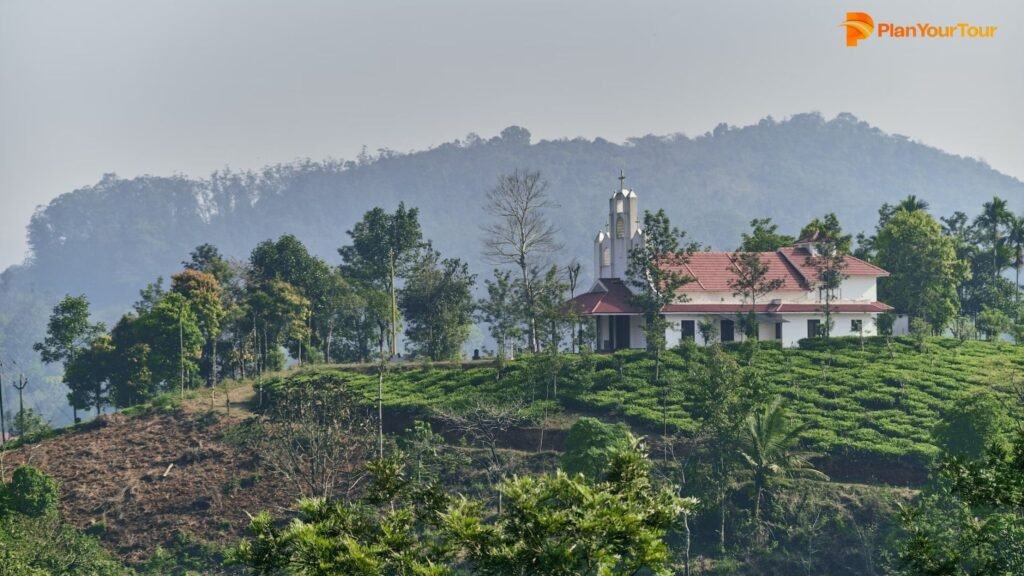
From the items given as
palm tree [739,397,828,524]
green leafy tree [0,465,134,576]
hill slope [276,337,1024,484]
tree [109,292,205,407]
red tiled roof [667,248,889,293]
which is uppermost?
red tiled roof [667,248,889,293]

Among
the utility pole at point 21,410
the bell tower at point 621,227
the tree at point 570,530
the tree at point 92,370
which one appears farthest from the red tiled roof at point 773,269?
the tree at point 570,530

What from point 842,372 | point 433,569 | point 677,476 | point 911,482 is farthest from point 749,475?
point 433,569

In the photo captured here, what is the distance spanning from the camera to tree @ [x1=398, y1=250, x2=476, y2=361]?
63.8 metres

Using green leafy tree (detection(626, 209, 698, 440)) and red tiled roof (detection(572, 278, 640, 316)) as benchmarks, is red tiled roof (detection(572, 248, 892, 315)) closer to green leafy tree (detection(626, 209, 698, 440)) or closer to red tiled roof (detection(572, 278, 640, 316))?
red tiled roof (detection(572, 278, 640, 316))

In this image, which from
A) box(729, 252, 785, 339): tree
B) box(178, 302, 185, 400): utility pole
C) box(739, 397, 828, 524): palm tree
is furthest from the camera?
box(178, 302, 185, 400): utility pole

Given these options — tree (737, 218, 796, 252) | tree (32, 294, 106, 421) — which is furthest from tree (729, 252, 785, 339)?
tree (32, 294, 106, 421)

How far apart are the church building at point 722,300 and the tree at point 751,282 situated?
1.05ft

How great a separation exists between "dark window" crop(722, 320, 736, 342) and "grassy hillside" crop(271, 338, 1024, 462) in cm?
273

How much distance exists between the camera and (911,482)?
4428 centimetres

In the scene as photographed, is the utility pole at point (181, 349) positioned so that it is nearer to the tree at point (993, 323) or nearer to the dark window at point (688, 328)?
the dark window at point (688, 328)

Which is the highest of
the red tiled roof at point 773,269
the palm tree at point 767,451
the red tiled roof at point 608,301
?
the red tiled roof at point 773,269

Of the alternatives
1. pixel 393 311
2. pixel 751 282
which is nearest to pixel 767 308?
pixel 751 282

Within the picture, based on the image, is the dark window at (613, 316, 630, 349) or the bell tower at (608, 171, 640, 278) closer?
the dark window at (613, 316, 630, 349)

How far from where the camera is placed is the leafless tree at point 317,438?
147ft
